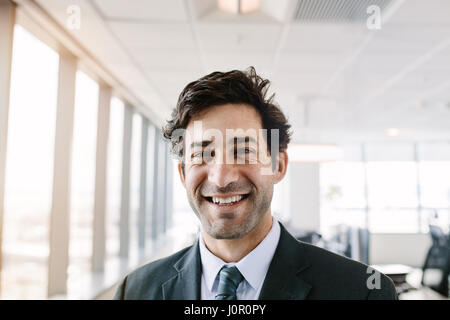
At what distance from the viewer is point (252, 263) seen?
0.64 m

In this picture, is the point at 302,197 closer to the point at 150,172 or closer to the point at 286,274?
the point at 150,172

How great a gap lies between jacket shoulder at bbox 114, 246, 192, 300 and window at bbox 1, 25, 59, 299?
1154 mm

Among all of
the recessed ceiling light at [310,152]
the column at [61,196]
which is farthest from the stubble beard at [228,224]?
the recessed ceiling light at [310,152]

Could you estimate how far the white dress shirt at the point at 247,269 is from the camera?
0.64m

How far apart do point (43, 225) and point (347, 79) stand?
2.01m

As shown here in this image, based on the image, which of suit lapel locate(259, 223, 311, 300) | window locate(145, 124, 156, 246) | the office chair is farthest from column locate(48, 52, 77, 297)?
the office chair

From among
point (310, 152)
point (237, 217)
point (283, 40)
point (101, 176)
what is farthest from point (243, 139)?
point (310, 152)

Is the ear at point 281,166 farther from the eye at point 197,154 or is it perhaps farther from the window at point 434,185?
the window at point 434,185

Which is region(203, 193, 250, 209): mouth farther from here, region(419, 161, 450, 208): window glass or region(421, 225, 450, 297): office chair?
region(421, 225, 450, 297): office chair

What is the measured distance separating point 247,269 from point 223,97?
0.34 m

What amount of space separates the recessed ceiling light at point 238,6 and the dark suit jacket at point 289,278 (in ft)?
2.04

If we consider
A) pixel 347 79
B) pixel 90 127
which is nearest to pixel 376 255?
pixel 347 79

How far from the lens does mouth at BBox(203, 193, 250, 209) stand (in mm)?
566

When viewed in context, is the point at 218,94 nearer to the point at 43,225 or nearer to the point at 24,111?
the point at 24,111
